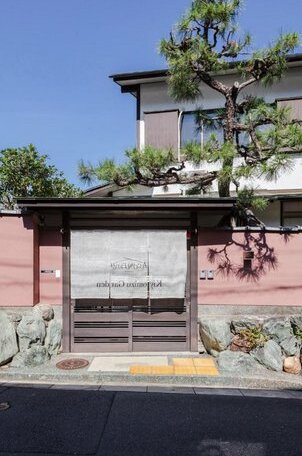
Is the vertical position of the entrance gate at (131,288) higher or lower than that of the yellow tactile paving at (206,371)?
higher

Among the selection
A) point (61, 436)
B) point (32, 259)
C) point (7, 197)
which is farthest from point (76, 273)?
point (7, 197)

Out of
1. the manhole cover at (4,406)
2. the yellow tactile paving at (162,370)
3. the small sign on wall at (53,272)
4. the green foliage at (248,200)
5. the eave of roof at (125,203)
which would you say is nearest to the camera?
the manhole cover at (4,406)

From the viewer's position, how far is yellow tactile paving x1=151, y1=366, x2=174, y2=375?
22.8 feet

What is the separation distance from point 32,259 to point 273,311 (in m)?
5.48

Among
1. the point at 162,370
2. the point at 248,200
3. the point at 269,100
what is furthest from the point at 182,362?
the point at 269,100

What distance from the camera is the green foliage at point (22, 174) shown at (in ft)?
67.3

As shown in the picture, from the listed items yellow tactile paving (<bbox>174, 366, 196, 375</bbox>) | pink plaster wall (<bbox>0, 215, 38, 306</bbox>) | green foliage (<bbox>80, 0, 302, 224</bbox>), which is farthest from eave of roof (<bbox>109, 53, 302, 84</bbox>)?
yellow tactile paving (<bbox>174, 366, 196, 375</bbox>)

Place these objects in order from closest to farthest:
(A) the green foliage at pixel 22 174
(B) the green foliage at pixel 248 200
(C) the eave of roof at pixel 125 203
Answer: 1. (C) the eave of roof at pixel 125 203
2. (B) the green foliage at pixel 248 200
3. (A) the green foliage at pixel 22 174

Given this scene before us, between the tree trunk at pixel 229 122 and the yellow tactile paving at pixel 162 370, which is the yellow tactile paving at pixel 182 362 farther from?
the tree trunk at pixel 229 122

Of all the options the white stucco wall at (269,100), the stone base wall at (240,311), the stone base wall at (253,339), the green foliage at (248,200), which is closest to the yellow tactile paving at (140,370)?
the stone base wall at (253,339)

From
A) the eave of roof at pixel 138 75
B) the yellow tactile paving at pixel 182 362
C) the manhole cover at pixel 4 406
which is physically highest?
the eave of roof at pixel 138 75

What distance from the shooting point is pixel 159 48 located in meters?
8.16

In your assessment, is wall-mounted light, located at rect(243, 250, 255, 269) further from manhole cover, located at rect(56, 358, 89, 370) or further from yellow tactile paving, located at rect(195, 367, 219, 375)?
manhole cover, located at rect(56, 358, 89, 370)

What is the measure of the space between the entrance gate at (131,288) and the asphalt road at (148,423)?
2.12m
